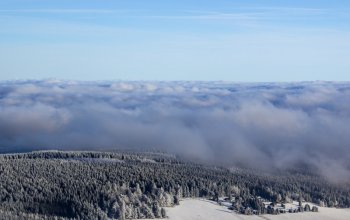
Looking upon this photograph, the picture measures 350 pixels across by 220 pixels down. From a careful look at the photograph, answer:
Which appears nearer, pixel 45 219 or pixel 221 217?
pixel 45 219

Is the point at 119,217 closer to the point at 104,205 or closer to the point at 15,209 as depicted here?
the point at 104,205

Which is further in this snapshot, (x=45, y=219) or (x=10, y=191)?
(x=10, y=191)

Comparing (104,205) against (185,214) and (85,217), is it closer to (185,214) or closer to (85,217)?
(85,217)

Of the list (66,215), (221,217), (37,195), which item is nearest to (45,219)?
(66,215)

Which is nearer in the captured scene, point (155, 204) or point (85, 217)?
point (85, 217)

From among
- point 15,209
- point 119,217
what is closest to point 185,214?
point 119,217

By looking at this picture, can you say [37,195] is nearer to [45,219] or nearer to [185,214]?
[45,219]

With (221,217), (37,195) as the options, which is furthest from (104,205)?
(221,217)
